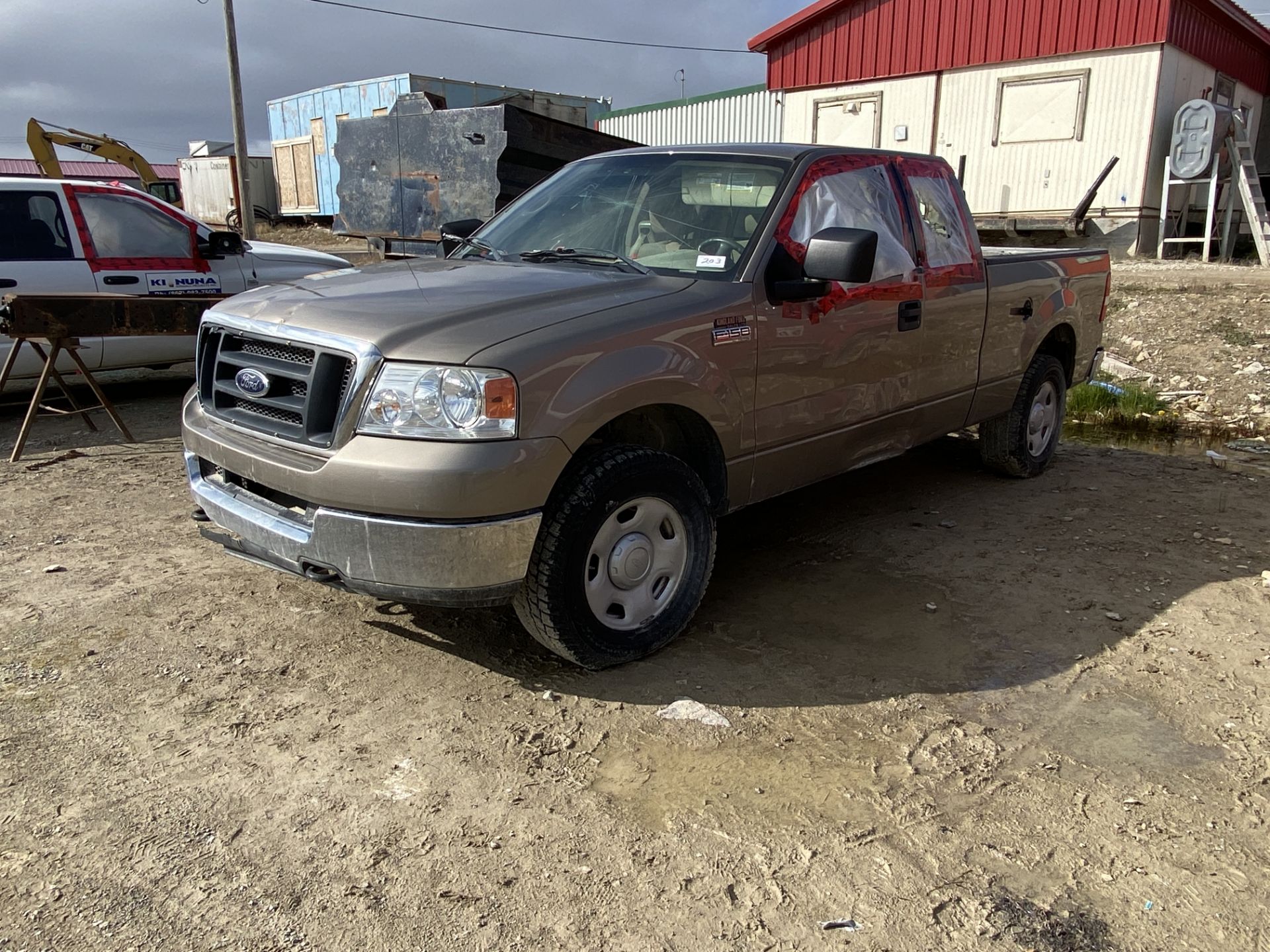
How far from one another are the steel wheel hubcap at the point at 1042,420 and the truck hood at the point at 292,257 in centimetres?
606

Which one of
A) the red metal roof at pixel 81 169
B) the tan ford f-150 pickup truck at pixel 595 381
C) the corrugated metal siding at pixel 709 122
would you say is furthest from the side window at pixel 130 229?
the red metal roof at pixel 81 169

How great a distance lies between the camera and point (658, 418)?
12.4 feet

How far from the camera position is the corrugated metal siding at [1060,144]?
16469mm

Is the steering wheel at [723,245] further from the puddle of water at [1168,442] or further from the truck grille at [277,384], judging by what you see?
the puddle of water at [1168,442]

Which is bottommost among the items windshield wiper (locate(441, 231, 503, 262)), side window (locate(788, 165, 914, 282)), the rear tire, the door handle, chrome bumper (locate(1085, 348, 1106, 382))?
the rear tire

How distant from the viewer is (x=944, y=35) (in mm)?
18281

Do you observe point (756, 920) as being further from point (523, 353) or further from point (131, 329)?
point (131, 329)

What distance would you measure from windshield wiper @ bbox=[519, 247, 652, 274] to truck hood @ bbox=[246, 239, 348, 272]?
5185 millimetres

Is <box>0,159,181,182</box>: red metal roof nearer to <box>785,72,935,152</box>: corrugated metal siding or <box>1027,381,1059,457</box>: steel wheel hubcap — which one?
<box>785,72,935,152</box>: corrugated metal siding

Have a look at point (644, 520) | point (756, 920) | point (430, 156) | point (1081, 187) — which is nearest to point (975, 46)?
point (1081, 187)

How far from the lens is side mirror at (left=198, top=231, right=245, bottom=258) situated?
8.16m

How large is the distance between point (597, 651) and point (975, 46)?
17867mm

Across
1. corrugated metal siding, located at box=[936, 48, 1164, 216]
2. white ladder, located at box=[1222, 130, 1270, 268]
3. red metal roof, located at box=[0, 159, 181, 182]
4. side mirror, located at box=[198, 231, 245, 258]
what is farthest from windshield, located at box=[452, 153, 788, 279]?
red metal roof, located at box=[0, 159, 181, 182]

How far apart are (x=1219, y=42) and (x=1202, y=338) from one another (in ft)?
38.5
